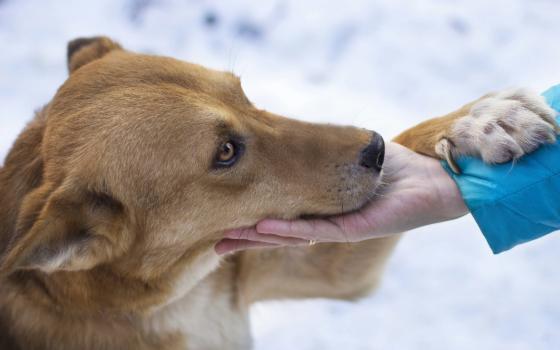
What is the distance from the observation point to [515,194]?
2793mm

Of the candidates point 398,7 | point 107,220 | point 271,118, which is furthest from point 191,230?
point 398,7

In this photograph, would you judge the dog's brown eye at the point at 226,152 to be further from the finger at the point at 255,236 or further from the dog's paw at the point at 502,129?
the dog's paw at the point at 502,129

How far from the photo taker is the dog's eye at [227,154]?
2924mm

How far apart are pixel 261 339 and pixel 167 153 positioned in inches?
87.3

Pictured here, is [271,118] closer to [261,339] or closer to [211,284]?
[211,284]

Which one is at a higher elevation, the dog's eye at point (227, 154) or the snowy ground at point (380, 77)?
the dog's eye at point (227, 154)

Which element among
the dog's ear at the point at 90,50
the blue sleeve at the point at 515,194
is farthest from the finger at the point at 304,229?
the dog's ear at the point at 90,50

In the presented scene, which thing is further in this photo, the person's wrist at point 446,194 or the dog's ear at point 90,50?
the dog's ear at point 90,50

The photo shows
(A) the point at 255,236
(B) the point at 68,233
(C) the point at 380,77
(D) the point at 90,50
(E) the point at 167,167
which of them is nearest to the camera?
(B) the point at 68,233

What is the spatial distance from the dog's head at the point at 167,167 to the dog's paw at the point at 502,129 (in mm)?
380

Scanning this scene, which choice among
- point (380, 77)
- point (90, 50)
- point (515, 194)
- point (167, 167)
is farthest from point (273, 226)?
point (380, 77)

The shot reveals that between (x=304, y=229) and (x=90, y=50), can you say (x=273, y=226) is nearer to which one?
(x=304, y=229)

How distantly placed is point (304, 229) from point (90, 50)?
1758mm

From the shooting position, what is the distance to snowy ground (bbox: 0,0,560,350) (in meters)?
4.50
